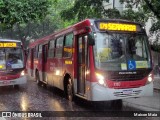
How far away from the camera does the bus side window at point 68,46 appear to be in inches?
477

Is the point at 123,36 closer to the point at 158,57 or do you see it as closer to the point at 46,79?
the point at 46,79

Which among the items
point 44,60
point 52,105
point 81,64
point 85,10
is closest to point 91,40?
point 81,64

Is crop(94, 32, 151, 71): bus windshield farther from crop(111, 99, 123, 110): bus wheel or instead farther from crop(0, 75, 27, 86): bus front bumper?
crop(0, 75, 27, 86): bus front bumper

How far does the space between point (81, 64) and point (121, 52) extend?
5.51 feet

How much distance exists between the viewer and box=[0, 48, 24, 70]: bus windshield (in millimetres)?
15672

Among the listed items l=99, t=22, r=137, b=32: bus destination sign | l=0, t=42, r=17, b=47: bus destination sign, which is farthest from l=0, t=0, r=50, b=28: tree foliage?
l=99, t=22, r=137, b=32: bus destination sign

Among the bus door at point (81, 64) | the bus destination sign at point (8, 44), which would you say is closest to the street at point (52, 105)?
the bus door at point (81, 64)

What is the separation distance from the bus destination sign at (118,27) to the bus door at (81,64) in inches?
35.2

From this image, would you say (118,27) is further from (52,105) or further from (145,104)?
(52,105)

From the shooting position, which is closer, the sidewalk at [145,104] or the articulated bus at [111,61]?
the articulated bus at [111,61]

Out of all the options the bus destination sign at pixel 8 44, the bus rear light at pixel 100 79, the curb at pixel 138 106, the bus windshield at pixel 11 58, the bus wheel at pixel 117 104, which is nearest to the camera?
the bus rear light at pixel 100 79

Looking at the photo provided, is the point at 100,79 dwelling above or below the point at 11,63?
below

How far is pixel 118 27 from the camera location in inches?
406

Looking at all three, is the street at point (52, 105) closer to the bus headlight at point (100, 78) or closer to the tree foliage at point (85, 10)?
the bus headlight at point (100, 78)
